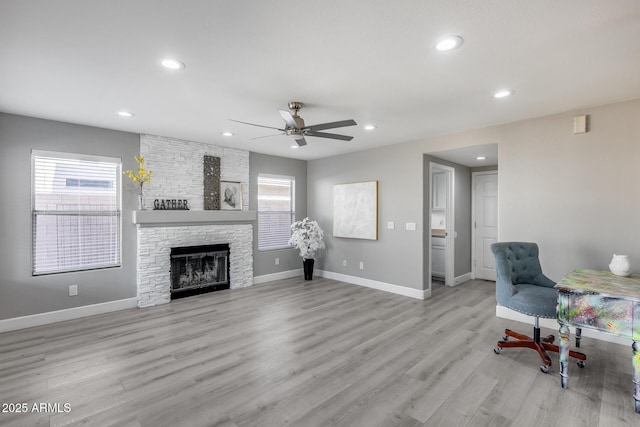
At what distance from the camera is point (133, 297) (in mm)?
4566

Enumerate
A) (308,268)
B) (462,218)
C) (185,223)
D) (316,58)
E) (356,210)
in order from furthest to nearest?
(308,268) → (462,218) → (356,210) → (185,223) → (316,58)

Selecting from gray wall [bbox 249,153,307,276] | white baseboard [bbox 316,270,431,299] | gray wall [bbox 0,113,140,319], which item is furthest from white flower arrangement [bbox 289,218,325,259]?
gray wall [bbox 0,113,140,319]

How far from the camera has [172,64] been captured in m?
2.44

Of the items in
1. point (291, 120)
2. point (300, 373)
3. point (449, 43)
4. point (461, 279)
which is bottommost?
point (300, 373)

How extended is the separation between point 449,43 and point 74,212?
493 centimetres

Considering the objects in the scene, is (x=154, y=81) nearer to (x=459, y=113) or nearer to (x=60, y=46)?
(x=60, y=46)

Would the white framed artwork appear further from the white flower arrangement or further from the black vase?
the black vase

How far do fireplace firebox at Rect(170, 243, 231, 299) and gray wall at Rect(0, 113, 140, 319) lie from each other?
0.94 m

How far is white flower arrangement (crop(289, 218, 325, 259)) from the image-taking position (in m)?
6.16

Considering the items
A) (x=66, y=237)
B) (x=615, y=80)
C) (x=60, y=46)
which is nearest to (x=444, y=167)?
(x=615, y=80)

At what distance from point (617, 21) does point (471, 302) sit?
3912 millimetres

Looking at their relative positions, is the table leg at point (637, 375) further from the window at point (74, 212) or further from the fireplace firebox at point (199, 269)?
the window at point (74, 212)

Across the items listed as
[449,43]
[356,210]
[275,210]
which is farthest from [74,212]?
[449,43]

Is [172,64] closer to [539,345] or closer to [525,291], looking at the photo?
[525,291]
